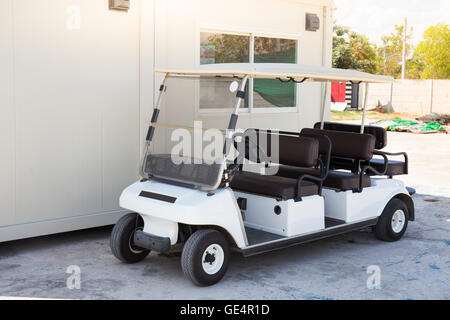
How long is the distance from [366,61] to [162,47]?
3272cm

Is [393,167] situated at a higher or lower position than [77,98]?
lower

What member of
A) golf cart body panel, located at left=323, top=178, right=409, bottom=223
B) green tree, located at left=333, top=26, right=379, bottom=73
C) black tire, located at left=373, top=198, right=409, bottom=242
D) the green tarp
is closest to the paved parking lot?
black tire, located at left=373, top=198, right=409, bottom=242

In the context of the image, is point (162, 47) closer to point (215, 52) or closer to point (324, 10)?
point (215, 52)

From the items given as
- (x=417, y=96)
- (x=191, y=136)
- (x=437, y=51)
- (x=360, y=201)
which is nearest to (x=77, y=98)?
(x=191, y=136)

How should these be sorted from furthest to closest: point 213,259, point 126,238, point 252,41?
point 252,41
point 126,238
point 213,259

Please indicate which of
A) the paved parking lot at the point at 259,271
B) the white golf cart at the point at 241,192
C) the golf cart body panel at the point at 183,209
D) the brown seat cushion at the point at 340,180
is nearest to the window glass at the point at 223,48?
the white golf cart at the point at 241,192

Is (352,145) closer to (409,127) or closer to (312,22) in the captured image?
(312,22)

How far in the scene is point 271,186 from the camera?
508cm

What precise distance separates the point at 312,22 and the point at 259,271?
3812mm

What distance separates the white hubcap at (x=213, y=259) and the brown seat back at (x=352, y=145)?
195cm

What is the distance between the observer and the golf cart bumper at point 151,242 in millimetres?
4555

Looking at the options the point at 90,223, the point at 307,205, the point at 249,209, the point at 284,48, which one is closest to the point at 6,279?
the point at 90,223

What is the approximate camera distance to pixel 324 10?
7.89 metres

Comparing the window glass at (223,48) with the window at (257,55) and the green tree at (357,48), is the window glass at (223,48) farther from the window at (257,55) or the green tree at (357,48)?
the green tree at (357,48)
